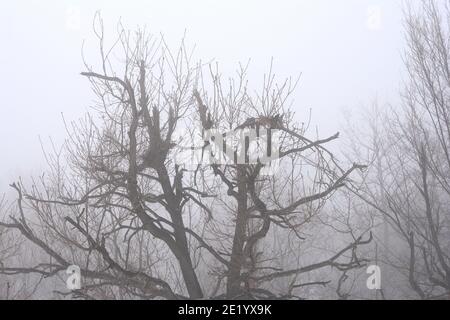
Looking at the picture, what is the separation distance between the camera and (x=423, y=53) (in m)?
7.29

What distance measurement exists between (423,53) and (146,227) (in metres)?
5.94

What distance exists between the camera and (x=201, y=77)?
16.9 feet

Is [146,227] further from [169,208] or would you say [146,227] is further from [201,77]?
[201,77]
